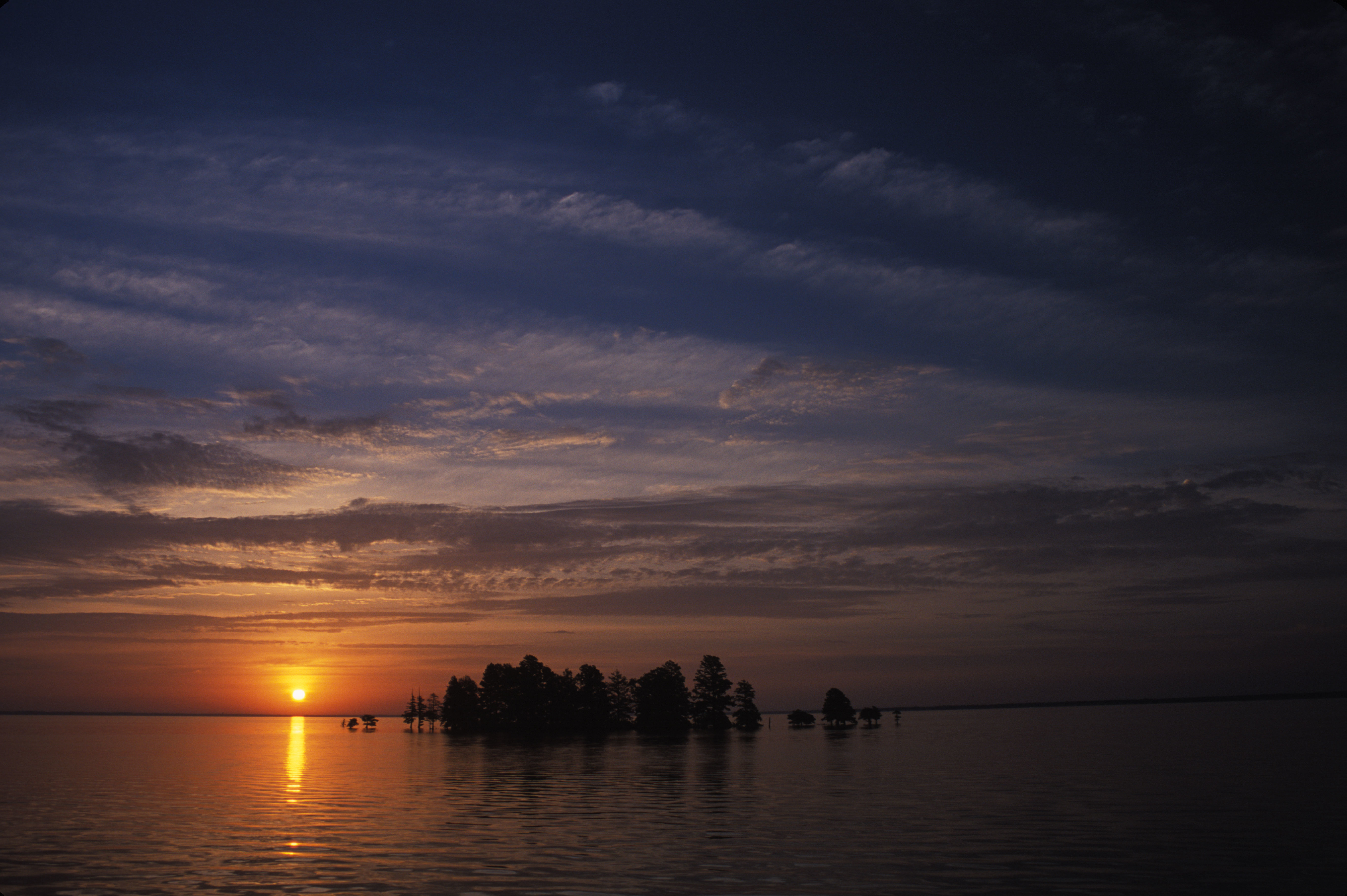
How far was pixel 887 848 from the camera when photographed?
35.7m

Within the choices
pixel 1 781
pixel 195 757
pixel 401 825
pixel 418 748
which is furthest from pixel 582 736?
pixel 401 825

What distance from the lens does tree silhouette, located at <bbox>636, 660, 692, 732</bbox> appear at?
183 meters

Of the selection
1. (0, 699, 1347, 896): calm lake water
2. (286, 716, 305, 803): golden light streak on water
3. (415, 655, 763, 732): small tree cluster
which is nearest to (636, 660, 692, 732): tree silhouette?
(415, 655, 763, 732): small tree cluster

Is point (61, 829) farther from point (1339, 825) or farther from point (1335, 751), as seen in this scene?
point (1335, 751)

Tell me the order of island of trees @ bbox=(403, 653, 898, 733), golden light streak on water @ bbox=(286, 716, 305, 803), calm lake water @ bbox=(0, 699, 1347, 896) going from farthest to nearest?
1. island of trees @ bbox=(403, 653, 898, 733)
2. golden light streak on water @ bbox=(286, 716, 305, 803)
3. calm lake water @ bbox=(0, 699, 1347, 896)

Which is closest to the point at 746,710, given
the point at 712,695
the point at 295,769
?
the point at 712,695

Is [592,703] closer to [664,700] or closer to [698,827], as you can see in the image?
[664,700]

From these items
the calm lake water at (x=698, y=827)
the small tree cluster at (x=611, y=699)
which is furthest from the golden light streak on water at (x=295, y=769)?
the small tree cluster at (x=611, y=699)

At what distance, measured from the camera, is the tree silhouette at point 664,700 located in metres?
183

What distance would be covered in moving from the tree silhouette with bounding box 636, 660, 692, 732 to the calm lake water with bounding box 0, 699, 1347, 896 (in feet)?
297

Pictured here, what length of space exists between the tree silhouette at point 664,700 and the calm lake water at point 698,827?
9062cm

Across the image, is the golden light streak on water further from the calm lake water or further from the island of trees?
the island of trees

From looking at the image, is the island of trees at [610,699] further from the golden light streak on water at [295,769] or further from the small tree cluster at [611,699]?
the golden light streak on water at [295,769]

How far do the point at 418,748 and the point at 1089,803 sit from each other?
116342 mm
